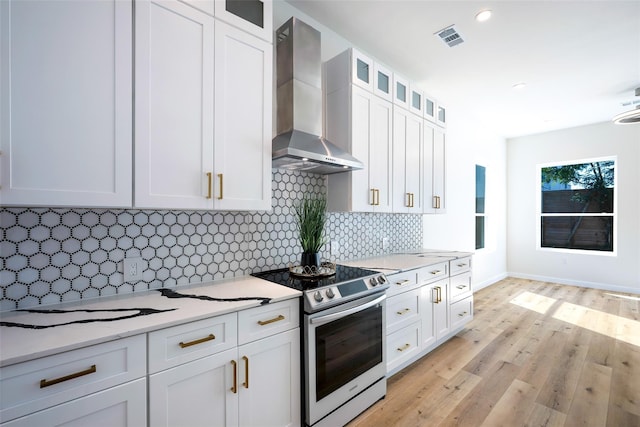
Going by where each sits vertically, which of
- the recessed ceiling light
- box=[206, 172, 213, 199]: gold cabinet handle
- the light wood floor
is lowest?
the light wood floor

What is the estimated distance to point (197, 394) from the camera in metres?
1.34

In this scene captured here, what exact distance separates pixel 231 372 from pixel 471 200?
16.2 feet

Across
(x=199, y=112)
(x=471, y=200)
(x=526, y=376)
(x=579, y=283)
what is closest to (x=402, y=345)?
(x=526, y=376)

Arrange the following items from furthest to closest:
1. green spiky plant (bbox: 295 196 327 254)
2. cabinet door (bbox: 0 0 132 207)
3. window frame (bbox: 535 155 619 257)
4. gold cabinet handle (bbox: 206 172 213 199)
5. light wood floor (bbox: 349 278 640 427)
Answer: window frame (bbox: 535 155 619 257) < green spiky plant (bbox: 295 196 327 254) < light wood floor (bbox: 349 278 640 427) < gold cabinet handle (bbox: 206 172 213 199) < cabinet door (bbox: 0 0 132 207)

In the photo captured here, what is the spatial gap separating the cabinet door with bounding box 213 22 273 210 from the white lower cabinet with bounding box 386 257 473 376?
1.32 metres

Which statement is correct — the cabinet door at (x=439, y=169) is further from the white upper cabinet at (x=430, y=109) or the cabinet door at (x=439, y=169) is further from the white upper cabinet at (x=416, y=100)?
the white upper cabinet at (x=416, y=100)

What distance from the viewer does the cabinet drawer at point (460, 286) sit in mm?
3156

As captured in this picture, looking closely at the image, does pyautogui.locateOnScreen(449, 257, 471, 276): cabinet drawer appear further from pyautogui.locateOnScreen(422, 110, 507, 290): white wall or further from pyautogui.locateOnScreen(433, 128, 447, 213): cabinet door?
pyautogui.locateOnScreen(422, 110, 507, 290): white wall

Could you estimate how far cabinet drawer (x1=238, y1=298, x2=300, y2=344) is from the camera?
1493mm

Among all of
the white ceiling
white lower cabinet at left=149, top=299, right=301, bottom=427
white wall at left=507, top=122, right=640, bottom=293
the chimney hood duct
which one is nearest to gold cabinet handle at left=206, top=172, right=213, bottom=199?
the chimney hood duct

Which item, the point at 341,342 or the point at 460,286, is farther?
the point at 460,286

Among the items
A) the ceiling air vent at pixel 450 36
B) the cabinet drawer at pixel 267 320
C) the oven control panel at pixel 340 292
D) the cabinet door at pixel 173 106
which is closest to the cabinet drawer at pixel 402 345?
the oven control panel at pixel 340 292

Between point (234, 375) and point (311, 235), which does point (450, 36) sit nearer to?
point (311, 235)

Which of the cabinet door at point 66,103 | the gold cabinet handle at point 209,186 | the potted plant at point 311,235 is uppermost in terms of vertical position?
the cabinet door at point 66,103
